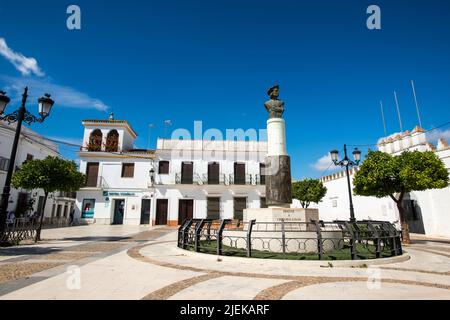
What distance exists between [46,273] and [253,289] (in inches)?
159

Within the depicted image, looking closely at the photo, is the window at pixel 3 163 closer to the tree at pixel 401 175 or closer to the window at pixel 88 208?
the window at pixel 88 208

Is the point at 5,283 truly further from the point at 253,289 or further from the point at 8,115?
the point at 8,115

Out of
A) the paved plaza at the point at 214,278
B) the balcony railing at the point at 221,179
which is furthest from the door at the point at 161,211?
the paved plaza at the point at 214,278

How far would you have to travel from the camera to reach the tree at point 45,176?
10.7 meters

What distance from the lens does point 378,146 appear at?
19.2 metres

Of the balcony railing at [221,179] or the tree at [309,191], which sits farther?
the balcony railing at [221,179]

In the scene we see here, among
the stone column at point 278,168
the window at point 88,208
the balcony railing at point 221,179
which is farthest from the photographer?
the balcony railing at point 221,179

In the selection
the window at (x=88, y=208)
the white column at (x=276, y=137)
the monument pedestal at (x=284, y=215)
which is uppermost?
the white column at (x=276, y=137)

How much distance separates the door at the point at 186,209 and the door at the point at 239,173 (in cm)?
462

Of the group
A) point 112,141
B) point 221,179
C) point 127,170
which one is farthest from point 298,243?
point 112,141

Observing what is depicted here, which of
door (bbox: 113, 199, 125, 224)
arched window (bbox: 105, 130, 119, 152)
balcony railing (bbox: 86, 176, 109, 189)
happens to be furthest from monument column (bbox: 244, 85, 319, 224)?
arched window (bbox: 105, 130, 119, 152)

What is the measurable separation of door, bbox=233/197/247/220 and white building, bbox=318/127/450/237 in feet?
28.0

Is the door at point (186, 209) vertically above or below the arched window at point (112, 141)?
below
